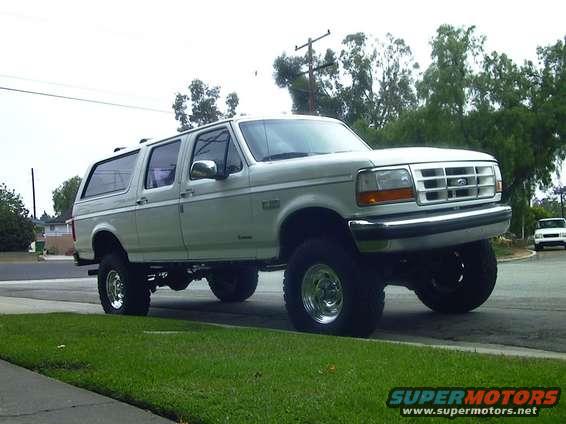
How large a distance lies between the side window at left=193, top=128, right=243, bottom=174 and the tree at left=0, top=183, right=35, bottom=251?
4960 cm

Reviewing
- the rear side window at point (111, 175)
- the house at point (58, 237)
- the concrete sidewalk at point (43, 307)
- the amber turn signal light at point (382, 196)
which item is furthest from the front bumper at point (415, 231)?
the house at point (58, 237)

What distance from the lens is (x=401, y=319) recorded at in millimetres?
8000

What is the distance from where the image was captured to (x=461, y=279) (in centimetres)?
767

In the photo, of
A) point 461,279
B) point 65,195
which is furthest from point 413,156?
point 65,195

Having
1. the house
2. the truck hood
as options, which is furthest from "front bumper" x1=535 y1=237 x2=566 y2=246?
the house

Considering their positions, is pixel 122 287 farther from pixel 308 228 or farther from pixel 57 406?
pixel 57 406

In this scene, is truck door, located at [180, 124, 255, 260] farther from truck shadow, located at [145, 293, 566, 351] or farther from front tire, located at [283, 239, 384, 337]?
truck shadow, located at [145, 293, 566, 351]

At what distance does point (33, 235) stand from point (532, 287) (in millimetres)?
52746

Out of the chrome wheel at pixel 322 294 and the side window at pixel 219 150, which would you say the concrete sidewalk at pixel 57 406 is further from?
the side window at pixel 219 150

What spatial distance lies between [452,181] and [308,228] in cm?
149

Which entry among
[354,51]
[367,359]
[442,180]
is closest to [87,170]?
[442,180]

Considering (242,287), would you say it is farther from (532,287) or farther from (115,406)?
(115,406)

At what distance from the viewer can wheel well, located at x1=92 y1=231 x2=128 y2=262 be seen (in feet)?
32.3

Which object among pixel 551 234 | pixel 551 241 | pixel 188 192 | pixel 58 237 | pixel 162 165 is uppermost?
pixel 162 165
